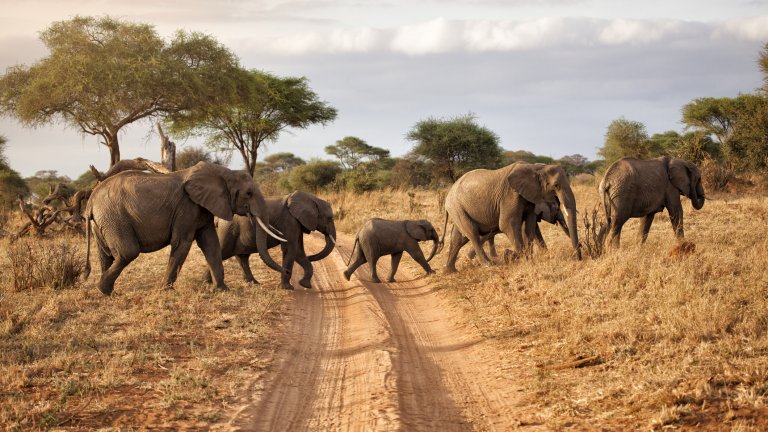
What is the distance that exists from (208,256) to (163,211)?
3.38 feet

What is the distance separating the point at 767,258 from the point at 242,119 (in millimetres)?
29675

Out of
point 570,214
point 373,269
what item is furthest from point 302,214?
point 570,214

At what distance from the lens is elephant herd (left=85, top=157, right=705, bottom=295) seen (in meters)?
11.9

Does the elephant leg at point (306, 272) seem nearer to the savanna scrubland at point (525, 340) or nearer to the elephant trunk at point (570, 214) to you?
the savanna scrubland at point (525, 340)

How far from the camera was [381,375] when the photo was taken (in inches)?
294

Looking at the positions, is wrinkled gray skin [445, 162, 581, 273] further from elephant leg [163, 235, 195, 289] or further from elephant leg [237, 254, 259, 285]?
elephant leg [163, 235, 195, 289]

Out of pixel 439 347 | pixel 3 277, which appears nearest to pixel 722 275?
pixel 439 347

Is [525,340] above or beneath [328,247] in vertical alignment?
beneath

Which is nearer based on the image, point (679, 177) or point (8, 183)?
point (679, 177)

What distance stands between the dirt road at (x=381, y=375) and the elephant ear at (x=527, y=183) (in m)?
3.14

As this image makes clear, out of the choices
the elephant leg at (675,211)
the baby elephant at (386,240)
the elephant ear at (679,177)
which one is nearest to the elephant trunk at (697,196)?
the elephant ear at (679,177)

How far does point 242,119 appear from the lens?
3719 centimetres

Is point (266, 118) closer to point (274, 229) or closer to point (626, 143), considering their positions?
point (626, 143)

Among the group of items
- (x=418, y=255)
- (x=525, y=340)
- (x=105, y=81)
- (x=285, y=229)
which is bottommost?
(x=525, y=340)
